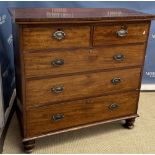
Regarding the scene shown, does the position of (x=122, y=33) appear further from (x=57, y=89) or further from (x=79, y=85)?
(x=57, y=89)

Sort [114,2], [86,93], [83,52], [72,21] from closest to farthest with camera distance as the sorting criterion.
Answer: [72,21] < [83,52] < [86,93] < [114,2]

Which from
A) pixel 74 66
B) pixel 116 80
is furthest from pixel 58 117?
pixel 116 80

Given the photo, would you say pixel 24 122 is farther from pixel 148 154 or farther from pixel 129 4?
pixel 129 4

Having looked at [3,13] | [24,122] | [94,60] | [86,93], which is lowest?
[24,122]

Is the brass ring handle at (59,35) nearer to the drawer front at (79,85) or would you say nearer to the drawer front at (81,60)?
the drawer front at (81,60)

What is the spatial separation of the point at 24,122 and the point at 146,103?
1311mm

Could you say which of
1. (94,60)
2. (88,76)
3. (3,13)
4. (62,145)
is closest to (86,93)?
(88,76)

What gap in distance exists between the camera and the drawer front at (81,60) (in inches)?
59.8

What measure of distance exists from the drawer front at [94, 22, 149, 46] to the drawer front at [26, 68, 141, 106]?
225 millimetres

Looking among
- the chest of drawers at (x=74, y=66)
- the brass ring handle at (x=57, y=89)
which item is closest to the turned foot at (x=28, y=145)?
the chest of drawers at (x=74, y=66)

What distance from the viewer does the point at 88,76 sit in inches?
66.7

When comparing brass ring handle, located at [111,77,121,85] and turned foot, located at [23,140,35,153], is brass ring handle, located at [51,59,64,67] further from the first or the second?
turned foot, located at [23,140,35,153]

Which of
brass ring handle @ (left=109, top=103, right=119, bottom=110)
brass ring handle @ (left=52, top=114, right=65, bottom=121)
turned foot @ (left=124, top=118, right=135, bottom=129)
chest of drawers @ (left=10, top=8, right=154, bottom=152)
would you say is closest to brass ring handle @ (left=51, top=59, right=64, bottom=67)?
chest of drawers @ (left=10, top=8, right=154, bottom=152)

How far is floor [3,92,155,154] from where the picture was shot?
1814 mm
